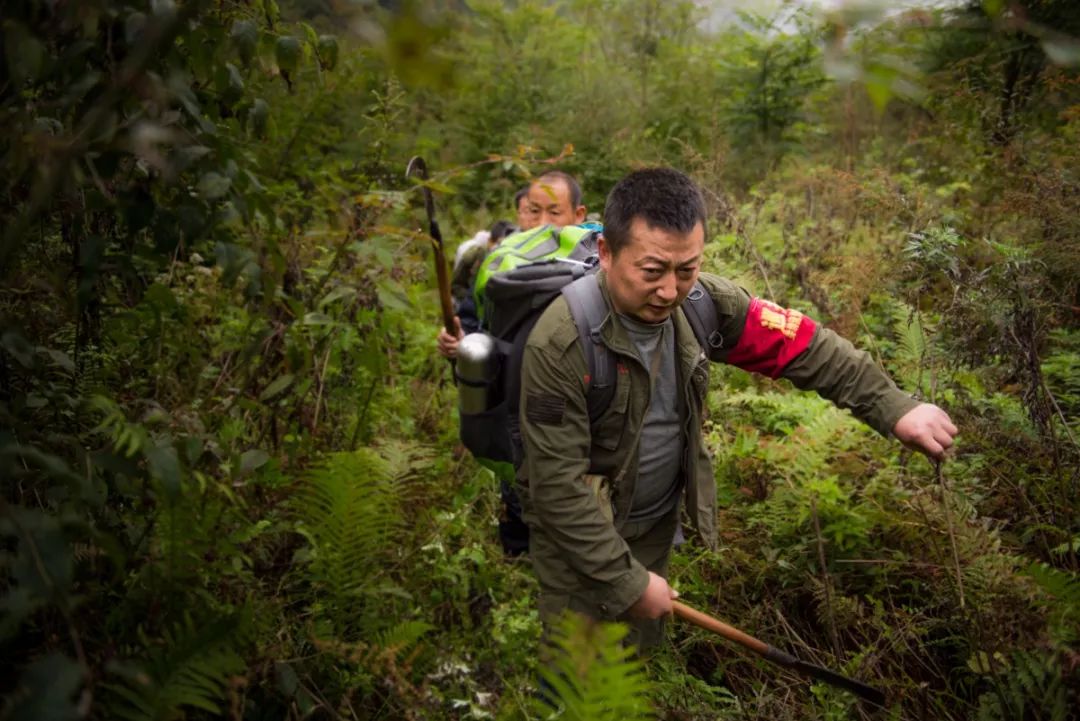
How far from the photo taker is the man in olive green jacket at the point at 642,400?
246 cm

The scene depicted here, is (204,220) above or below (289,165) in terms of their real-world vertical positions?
above

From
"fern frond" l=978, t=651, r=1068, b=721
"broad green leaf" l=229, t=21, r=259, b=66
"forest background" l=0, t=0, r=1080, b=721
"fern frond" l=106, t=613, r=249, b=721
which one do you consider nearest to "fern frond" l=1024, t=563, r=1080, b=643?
"forest background" l=0, t=0, r=1080, b=721

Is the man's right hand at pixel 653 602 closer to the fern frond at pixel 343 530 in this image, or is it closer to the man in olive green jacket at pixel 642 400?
the man in olive green jacket at pixel 642 400

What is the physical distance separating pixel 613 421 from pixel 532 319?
1.72 ft

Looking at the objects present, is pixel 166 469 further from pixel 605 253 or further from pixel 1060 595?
pixel 1060 595

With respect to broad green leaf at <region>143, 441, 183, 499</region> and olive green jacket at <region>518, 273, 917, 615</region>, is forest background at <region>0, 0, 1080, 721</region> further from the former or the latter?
olive green jacket at <region>518, 273, 917, 615</region>

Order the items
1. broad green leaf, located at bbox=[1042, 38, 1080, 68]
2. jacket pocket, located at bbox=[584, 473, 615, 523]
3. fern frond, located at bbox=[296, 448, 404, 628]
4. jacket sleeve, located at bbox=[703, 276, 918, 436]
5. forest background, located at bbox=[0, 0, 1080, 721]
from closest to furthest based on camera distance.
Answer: broad green leaf, located at bbox=[1042, 38, 1080, 68]
forest background, located at bbox=[0, 0, 1080, 721]
jacket pocket, located at bbox=[584, 473, 615, 523]
jacket sleeve, located at bbox=[703, 276, 918, 436]
fern frond, located at bbox=[296, 448, 404, 628]

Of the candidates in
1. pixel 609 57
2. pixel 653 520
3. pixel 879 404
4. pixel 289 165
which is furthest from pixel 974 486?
pixel 609 57

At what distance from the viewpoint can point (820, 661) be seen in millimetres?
3049

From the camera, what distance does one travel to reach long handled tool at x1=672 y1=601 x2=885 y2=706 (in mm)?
2557

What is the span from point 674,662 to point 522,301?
1685mm

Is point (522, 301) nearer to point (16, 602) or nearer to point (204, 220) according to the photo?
point (204, 220)

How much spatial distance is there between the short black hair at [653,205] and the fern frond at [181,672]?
1.69 meters

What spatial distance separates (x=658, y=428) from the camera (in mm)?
2752
